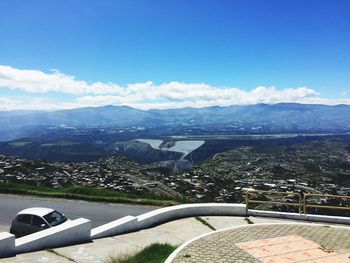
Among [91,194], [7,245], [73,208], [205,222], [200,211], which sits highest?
[7,245]

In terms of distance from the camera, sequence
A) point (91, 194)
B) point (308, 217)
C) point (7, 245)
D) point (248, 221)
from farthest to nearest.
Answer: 1. point (91, 194)
2. point (248, 221)
3. point (308, 217)
4. point (7, 245)

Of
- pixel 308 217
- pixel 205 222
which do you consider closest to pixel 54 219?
pixel 205 222

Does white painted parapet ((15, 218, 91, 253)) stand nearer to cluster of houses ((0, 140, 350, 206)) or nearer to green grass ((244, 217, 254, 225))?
green grass ((244, 217, 254, 225))

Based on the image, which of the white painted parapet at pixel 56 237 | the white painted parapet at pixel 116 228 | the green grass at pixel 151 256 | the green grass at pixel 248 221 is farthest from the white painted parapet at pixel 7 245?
the green grass at pixel 248 221

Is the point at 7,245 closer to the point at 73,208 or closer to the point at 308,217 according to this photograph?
the point at 73,208

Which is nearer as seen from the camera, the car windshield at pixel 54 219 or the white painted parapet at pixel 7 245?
the white painted parapet at pixel 7 245

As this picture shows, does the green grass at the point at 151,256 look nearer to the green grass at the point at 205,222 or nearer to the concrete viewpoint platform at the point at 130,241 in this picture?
the concrete viewpoint platform at the point at 130,241

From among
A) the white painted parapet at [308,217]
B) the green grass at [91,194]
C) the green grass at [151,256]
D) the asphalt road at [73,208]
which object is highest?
the green grass at [151,256]

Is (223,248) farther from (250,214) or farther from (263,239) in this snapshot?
(250,214)
